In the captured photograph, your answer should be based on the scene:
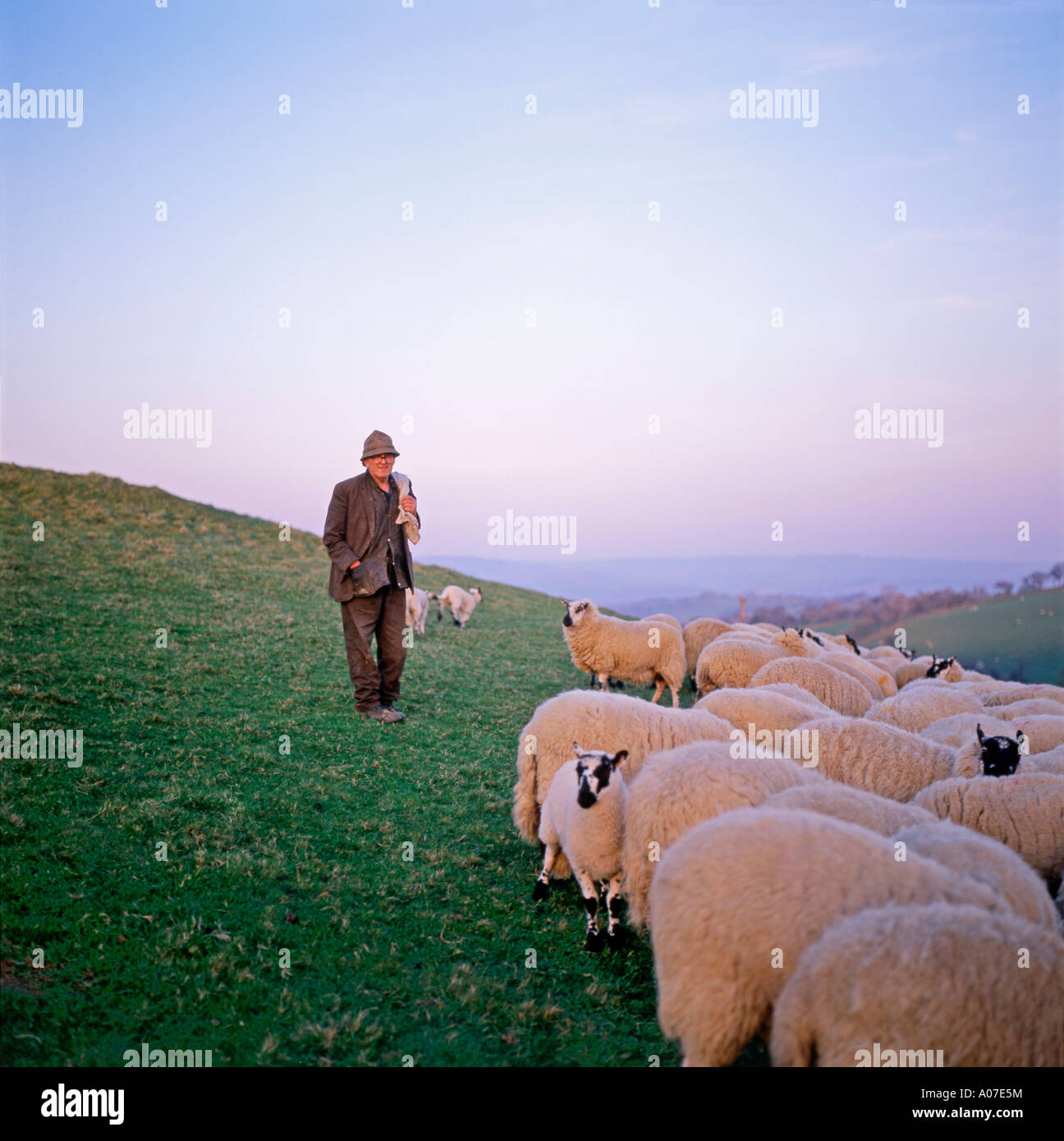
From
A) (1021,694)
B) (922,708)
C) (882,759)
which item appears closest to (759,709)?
(882,759)

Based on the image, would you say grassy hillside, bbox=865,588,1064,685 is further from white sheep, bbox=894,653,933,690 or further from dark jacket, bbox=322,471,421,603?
dark jacket, bbox=322,471,421,603

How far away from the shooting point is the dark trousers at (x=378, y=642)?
968 centimetres

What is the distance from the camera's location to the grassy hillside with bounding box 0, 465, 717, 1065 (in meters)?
3.90

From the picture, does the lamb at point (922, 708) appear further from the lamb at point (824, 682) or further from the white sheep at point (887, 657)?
the white sheep at point (887, 657)

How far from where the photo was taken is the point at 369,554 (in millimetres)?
9430

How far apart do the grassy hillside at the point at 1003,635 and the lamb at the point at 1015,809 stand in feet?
55.1

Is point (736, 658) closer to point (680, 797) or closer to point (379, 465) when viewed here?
point (379, 465)

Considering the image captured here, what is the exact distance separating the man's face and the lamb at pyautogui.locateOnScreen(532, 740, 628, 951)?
16.7 ft

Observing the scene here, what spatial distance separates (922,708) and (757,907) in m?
6.72

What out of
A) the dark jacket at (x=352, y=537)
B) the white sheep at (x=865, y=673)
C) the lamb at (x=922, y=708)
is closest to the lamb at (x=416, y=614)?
the dark jacket at (x=352, y=537)

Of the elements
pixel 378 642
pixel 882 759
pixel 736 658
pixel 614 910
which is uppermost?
pixel 378 642

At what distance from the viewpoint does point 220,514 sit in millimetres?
29125

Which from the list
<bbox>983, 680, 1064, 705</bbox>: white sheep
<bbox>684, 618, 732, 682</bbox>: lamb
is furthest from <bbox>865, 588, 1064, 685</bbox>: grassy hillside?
<bbox>983, 680, 1064, 705</bbox>: white sheep

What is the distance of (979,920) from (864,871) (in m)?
0.50
